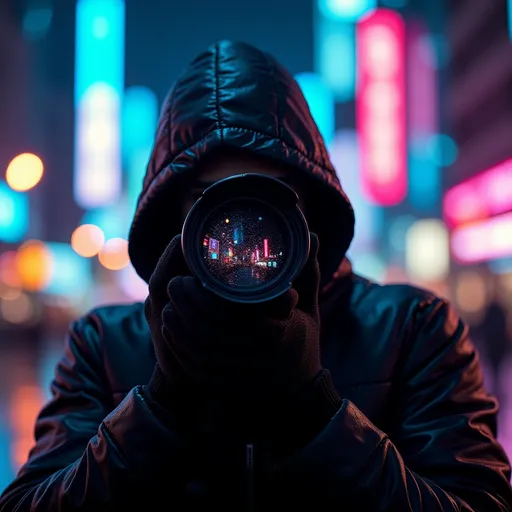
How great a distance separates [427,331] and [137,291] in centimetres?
4218

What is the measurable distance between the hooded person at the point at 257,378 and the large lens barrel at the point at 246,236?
0.11 ft

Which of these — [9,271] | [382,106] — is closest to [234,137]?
[382,106]

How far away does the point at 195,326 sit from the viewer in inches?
41.9

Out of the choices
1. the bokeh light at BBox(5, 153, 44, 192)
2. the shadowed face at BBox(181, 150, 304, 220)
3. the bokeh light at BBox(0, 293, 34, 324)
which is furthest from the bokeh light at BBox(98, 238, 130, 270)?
the shadowed face at BBox(181, 150, 304, 220)

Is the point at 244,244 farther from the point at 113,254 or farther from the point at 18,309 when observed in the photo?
the point at 113,254

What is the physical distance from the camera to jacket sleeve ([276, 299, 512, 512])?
114cm

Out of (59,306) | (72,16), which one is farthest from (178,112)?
(59,306)

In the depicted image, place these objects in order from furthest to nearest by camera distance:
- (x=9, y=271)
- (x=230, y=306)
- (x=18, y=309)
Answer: (x=9, y=271) → (x=18, y=309) → (x=230, y=306)

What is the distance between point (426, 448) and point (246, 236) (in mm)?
545

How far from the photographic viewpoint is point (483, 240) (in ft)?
76.8

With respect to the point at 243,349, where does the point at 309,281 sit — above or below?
above

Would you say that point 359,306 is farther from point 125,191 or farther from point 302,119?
point 125,191

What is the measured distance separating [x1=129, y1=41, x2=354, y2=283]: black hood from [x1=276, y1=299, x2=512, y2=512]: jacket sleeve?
0.30m

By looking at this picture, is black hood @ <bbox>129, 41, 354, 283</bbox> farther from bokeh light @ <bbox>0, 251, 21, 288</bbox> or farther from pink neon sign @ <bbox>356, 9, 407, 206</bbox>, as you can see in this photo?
bokeh light @ <bbox>0, 251, 21, 288</bbox>
